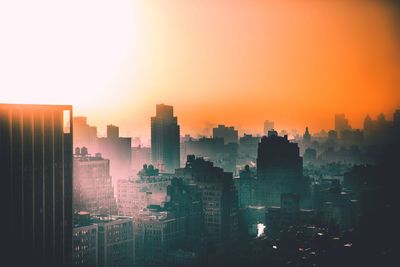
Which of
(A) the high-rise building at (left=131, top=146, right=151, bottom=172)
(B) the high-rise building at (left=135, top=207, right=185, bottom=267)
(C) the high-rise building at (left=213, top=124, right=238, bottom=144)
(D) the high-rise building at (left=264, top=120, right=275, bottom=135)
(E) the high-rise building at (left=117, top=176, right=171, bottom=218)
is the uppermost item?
(D) the high-rise building at (left=264, top=120, right=275, bottom=135)

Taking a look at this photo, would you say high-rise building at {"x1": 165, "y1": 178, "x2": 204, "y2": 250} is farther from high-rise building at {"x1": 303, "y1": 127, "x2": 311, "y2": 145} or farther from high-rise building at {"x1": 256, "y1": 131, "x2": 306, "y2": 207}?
high-rise building at {"x1": 303, "y1": 127, "x2": 311, "y2": 145}

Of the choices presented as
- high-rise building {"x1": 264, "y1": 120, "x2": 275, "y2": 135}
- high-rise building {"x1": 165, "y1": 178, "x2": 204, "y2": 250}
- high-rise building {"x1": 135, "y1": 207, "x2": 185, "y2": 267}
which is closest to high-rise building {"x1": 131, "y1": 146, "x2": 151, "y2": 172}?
high-rise building {"x1": 165, "y1": 178, "x2": 204, "y2": 250}

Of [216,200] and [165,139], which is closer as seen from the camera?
[216,200]

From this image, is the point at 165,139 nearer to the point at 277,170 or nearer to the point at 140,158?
the point at 140,158

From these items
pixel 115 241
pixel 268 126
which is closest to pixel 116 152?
pixel 115 241

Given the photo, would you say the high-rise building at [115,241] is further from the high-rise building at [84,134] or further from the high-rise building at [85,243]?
the high-rise building at [84,134]

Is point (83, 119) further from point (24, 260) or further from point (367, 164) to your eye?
point (367, 164)
